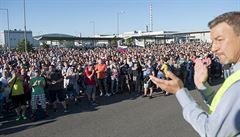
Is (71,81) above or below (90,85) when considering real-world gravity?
above

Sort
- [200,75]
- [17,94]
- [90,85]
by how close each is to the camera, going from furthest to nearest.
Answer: [90,85], [17,94], [200,75]

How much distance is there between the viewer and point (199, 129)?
1.69 meters

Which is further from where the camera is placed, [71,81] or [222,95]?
[71,81]

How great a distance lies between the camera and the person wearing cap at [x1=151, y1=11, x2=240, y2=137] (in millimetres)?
1572

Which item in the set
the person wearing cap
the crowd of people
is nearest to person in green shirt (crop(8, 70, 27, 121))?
the crowd of people

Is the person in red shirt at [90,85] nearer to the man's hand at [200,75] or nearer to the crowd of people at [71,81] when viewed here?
the crowd of people at [71,81]

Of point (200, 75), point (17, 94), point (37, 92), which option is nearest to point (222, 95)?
point (200, 75)

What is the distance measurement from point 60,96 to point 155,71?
514 centimetres

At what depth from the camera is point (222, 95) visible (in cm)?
163

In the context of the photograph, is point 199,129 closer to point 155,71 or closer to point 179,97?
point 179,97

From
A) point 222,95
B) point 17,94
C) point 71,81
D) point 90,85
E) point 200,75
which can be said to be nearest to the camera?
point 222,95

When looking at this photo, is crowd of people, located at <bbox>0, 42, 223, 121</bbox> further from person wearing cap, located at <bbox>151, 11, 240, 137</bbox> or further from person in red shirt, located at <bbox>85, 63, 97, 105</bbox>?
person wearing cap, located at <bbox>151, 11, 240, 137</bbox>

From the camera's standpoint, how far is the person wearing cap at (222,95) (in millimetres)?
1572

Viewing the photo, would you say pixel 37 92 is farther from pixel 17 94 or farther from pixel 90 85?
pixel 90 85
